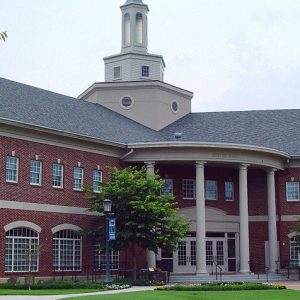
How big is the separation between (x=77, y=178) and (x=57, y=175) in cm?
160

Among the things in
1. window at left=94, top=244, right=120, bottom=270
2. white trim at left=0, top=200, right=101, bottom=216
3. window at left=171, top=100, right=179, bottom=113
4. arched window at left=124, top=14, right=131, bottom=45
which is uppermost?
arched window at left=124, top=14, right=131, bottom=45

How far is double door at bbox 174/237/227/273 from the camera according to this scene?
1800 inches

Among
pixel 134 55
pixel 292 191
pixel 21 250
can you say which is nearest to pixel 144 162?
pixel 21 250

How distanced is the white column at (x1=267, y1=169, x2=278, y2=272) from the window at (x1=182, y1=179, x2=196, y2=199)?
4.78 m

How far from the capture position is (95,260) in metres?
40.9

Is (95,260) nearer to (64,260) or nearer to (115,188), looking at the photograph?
(64,260)

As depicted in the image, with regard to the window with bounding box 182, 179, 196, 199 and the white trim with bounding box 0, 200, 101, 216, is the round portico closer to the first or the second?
the window with bounding box 182, 179, 196, 199

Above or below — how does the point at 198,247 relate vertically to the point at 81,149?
below

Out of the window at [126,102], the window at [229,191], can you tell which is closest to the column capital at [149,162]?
the window at [229,191]

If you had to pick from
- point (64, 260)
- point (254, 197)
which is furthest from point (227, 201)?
point (64, 260)

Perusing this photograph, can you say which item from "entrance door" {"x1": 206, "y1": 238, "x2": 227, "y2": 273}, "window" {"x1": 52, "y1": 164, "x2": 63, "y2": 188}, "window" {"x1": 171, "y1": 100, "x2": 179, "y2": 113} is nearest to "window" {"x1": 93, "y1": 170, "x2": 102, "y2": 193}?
"window" {"x1": 52, "y1": 164, "x2": 63, "y2": 188}

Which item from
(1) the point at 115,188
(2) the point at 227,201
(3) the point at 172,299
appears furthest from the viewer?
(2) the point at 227,201

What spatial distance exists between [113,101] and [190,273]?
12795 mm

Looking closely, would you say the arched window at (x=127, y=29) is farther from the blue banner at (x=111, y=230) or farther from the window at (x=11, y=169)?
the blue banner at (x=111, y=230)
